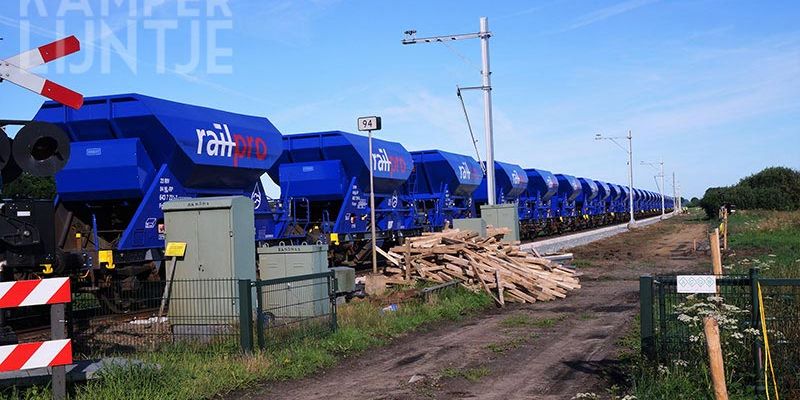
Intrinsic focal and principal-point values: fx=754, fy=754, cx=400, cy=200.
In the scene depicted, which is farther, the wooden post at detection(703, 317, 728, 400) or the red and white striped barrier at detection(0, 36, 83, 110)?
the red and white striped barrier at detection(0, 36, 83, 110)

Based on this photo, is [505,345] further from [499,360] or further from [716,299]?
[716,299]

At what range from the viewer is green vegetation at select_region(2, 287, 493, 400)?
765 cm

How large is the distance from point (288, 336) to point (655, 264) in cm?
1817

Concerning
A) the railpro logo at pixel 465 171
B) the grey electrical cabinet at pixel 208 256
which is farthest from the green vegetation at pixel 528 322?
the railpro logo at pixel 465 171

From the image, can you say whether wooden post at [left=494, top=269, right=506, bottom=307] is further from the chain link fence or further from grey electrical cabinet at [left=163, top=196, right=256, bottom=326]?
grey electrical cabinet at [left=163, top=196, right=256, bottom=326]

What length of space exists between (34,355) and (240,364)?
2.63 metres

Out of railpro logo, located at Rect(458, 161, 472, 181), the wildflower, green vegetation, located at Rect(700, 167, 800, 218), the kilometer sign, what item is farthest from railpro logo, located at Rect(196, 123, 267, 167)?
green vegetation, located at Rect(700, 167, 800, 218)

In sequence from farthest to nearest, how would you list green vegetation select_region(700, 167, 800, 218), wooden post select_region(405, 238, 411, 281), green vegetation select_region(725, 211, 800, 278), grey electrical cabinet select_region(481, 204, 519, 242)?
green vegetation select_region(700, 167, 800, 218) → grey electrical cabinet select_region(481, 204, 519, 242) → green vegetation select_region(725, 211, 800, 278) → wooden post select_region(405, 238, 411, 281)

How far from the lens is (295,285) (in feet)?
40.1

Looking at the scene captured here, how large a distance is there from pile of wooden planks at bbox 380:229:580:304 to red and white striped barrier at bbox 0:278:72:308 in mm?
10092

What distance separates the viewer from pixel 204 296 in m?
11.6

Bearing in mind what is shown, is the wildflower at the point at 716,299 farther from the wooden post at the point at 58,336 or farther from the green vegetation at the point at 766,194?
the green vegetation at the point at 766,194

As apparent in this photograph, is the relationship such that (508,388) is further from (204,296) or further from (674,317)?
(204,296)

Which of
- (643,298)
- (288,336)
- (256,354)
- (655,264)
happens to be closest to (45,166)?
(256,354)
